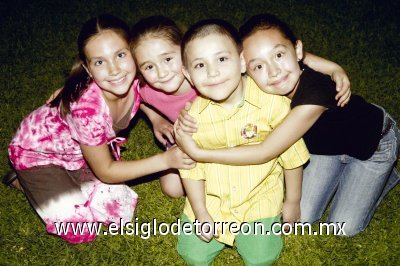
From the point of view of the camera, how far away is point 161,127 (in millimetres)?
3477

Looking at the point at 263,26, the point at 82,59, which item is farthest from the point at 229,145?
the point at 82,59

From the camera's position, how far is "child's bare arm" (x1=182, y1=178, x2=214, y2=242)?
2.74 meters

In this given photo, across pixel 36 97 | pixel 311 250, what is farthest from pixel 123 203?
pixel 36 97

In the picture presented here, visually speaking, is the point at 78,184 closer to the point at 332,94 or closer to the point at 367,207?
the point at 332,94

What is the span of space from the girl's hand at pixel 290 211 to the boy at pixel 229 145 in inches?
6.3

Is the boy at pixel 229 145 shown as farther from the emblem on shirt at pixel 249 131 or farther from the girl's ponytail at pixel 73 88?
the girl's ponytail at pixel 73 88

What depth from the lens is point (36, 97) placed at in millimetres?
4680

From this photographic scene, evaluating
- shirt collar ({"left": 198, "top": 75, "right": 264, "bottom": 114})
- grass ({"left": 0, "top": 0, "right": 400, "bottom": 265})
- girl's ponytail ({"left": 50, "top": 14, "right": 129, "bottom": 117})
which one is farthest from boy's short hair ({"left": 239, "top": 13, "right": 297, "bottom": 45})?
grass ({"left": 0, "top": 0, "right": 400, "bottom": 265})

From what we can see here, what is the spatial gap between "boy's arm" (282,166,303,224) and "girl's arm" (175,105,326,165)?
29cm

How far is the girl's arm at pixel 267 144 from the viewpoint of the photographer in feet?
7.97

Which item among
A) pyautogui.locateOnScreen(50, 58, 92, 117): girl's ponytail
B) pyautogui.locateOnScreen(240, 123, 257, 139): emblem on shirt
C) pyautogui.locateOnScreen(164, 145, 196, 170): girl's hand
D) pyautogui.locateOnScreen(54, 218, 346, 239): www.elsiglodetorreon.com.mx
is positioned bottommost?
pyautogui.locateOnScreen(54, 218, 346, 239): www.elsiglodetorreon.com.mx

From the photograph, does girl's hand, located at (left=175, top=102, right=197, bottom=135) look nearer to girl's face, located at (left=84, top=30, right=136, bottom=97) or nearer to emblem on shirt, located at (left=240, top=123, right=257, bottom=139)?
emblem on shirt, located at (left=240, top=123, right=257, bottom=139)

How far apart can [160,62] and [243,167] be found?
917 millimetres

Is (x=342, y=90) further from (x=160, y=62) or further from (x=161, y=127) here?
(x=161, y=127)
